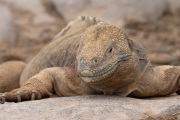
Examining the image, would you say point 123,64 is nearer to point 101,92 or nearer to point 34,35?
point 101,92

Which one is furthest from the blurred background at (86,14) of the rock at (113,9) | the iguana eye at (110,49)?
the iguana eye at (110,49)

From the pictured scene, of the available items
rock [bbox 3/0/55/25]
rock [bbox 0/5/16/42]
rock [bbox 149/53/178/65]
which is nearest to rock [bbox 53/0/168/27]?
rock [bbox 3/0/55/25]

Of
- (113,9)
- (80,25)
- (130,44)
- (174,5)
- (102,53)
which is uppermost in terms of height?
(174,5)

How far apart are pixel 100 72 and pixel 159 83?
134cm

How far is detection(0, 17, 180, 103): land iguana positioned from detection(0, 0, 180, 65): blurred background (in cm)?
Result: 774

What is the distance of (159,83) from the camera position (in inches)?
358

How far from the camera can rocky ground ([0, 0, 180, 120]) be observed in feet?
58.4

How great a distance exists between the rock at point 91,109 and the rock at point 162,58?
24.5 feet

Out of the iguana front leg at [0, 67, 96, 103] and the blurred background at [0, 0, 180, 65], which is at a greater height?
the blurred background at [0, 0, 180, 65]

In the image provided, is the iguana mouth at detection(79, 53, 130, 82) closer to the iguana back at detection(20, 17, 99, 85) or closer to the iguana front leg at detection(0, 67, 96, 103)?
the iguana front leg at detection(0, 67, 96, 103)

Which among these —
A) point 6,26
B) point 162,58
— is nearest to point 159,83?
point 162,58

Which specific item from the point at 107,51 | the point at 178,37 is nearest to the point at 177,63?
the point at 178,37

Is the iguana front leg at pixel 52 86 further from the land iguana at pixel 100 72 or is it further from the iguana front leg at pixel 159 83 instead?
the iguana front leg at pixel 159 83

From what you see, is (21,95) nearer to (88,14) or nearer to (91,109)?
(91,109)
